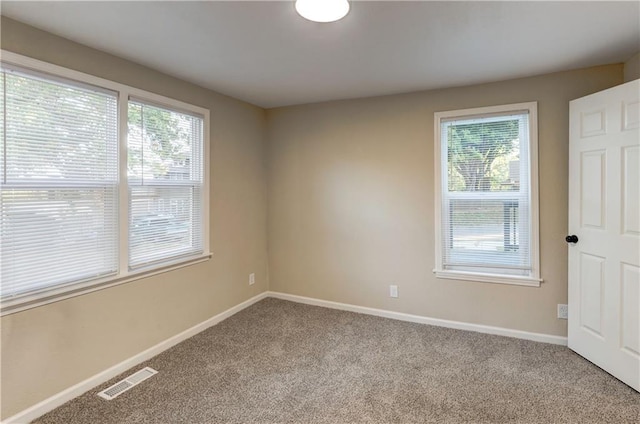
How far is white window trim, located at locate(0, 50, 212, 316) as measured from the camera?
192 centimetres

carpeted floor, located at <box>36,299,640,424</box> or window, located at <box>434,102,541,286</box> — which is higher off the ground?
window, located at <box>434,102,541,286</box>

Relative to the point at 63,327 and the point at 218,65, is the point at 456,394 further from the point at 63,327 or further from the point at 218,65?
the point at 218,65

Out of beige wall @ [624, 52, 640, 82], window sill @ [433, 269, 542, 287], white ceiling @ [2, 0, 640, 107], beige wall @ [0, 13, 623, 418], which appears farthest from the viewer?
window sill @ [433, 269, 542, 287]

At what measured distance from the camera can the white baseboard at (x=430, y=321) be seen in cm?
287

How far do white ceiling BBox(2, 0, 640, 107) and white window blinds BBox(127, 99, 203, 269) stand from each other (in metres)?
0.42

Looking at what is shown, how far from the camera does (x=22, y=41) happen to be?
1919mm

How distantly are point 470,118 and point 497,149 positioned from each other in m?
0.38

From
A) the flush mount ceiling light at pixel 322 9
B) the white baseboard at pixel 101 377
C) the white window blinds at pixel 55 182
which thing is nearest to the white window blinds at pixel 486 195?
the flush mount ceiling light at pixel 322 9

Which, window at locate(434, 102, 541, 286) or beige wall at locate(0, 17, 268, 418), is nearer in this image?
beige wall at locate(0, 17, 268, 418)

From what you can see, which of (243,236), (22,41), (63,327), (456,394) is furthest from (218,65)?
(456,394)

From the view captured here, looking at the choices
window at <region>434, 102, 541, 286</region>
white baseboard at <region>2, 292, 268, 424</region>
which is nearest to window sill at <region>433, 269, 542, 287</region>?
window at <region>434, 102, 541, 286</region>

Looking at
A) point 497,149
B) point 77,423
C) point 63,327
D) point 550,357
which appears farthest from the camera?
point 497,149

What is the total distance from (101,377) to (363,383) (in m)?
1.82

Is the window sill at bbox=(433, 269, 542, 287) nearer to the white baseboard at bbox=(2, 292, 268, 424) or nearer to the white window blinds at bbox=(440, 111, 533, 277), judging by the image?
the white window blinds at bbox=(440, 111, 533, 277)
